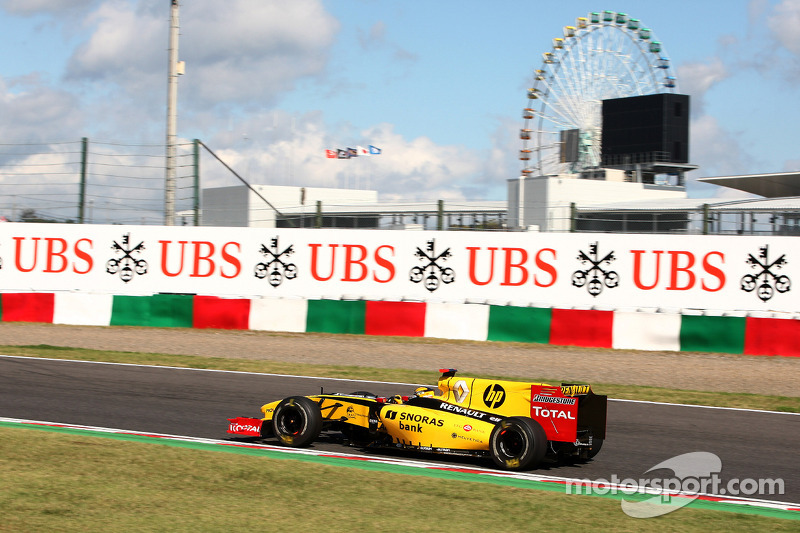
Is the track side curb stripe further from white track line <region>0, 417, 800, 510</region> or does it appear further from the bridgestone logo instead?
the bridgestone logo

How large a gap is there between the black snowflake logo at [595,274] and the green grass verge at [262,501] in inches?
388

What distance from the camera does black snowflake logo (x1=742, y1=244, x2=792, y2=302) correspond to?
13922mm

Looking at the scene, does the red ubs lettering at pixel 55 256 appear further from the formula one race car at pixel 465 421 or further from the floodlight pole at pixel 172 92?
the formula one race car at pixel 465 421

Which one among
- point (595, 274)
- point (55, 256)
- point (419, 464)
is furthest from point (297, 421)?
point (55, 256)

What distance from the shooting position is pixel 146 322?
48.5 feet

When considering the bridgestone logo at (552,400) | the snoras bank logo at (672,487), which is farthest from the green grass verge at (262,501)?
the bridgestone logo at (552,400)

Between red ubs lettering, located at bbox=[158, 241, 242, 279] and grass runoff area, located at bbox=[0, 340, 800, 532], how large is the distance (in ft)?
32.6

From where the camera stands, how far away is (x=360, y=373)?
10312mm

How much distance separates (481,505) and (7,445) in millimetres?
3099

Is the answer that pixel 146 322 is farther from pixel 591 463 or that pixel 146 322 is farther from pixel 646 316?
pixel 591 463

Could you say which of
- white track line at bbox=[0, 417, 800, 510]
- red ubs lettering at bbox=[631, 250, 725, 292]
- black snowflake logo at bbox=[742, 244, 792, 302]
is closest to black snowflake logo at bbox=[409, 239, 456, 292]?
red ubs lettering at bbox=[631, 250, 725, 292]

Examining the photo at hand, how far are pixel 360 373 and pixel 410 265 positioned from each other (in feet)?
16.7

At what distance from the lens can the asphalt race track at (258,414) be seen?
6094mm

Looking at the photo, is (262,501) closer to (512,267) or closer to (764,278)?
(512,267)
